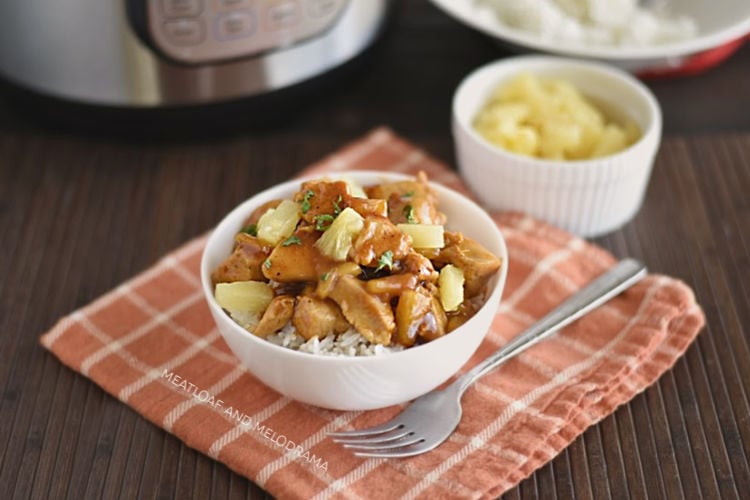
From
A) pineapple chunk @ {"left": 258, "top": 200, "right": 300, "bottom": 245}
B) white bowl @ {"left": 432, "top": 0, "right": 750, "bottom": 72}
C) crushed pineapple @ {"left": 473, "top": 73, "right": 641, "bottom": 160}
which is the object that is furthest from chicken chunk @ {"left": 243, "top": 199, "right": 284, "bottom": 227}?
white bowl @ {"left": 432, "top": 0, "right": 750, "bottom": 72}

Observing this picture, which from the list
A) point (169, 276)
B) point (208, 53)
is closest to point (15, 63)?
point (208, 53)

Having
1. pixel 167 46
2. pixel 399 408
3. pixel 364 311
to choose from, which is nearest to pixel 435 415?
pixel 399 408

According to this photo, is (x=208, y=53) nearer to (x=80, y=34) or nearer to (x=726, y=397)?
(x=80, y=34)

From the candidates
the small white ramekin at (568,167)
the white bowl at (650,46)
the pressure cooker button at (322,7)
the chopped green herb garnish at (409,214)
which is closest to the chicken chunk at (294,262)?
the chopped green herb garnish at (409,214)

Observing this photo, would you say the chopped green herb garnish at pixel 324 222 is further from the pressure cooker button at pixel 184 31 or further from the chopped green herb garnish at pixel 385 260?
the pressure cooker button at pixel 184 31

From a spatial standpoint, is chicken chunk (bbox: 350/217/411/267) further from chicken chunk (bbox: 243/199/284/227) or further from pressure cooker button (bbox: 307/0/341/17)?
pressure cooker button (bbox: 307/0/341/17)

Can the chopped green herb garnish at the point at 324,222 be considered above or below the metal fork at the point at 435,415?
above
